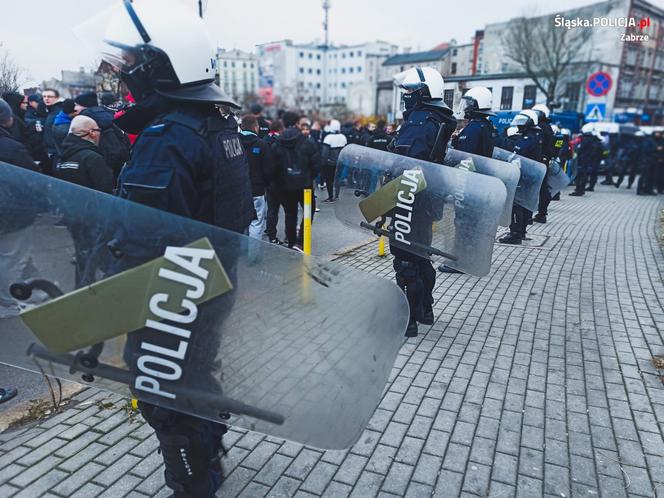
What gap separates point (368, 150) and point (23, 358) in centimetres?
326

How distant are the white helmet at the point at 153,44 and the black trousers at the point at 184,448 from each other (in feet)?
4.15

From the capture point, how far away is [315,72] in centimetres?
9775

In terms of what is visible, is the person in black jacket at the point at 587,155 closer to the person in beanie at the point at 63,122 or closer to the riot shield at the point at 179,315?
the person in beanie at the point at 63,122

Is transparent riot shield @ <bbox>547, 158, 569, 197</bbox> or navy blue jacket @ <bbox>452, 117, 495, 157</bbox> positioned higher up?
navy blue jacket @ <bbox>452, 117, 495, 157</bbox>

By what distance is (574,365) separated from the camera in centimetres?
376

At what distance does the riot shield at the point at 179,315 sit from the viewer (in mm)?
1665

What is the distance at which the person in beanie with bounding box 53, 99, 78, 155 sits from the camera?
6014mm

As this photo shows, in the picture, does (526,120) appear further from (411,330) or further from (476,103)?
(411,330)

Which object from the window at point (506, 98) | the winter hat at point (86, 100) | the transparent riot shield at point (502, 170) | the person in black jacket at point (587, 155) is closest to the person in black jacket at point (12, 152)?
the winter hat at point (86, 100)

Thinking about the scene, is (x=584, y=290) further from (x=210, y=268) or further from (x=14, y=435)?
(x=14, y=435)

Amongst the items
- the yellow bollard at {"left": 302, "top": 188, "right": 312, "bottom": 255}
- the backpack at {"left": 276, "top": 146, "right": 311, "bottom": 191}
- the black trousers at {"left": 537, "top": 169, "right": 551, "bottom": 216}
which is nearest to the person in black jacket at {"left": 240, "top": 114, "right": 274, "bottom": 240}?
the backpack at {"left": 276, "top": 146, "right": 311, "bottom": 191}

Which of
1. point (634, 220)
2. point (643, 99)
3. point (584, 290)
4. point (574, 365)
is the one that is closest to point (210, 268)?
point (574, 365)

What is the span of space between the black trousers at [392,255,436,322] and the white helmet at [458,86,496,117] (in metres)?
2.35

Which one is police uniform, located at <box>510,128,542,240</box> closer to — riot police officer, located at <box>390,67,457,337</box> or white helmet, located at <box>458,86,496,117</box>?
white helmet, located at <box>458,86,496,117</box>
